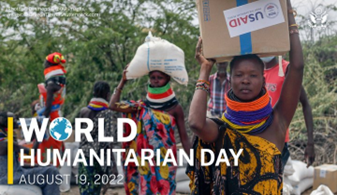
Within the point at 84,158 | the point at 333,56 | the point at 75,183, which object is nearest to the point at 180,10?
the point at 333,56

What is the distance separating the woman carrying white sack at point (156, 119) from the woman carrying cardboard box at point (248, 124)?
1601mm

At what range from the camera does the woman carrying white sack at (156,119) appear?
4146 mm

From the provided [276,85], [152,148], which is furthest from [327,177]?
[152,148]

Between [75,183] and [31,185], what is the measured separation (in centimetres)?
246

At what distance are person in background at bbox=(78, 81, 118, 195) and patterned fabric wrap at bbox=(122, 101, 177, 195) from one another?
703mm

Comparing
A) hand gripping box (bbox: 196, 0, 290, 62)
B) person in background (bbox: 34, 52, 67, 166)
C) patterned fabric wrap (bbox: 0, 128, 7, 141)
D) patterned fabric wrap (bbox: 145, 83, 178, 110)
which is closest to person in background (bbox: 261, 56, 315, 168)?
patterned fabric wrap (bbox: 145, 83, 178, 110)

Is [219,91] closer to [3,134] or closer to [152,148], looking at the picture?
[152,148]

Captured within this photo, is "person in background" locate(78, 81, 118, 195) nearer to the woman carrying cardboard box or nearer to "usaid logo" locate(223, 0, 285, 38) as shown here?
the woman carrying cardboard box

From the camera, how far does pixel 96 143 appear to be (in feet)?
16.2

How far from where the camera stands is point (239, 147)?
8.22 ft

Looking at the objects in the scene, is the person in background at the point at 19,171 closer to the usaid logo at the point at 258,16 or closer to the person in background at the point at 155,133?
the person in background at the point at 155,133

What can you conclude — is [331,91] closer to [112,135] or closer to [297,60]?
[112,135]

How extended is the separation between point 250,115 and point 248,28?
46cm

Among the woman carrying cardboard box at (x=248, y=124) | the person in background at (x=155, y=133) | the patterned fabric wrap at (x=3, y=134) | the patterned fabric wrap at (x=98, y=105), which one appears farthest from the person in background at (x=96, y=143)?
the woman carrying cardboard box at (x=248, y=124)
